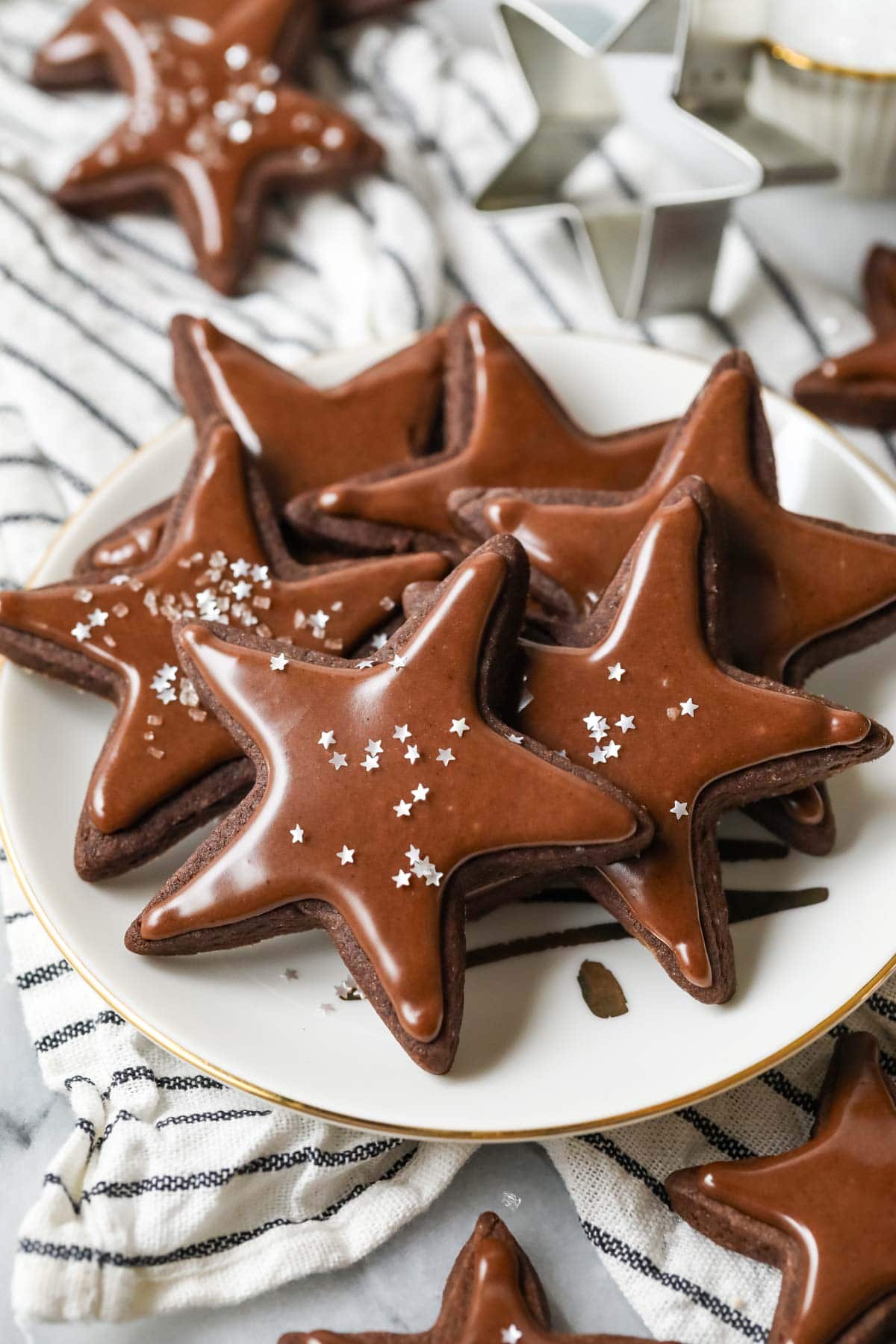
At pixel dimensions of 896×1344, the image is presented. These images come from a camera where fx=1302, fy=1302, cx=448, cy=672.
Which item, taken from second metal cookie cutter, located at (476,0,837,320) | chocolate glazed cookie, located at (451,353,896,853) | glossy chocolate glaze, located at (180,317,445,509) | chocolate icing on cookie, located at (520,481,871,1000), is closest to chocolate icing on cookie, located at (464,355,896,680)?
chocolate glazed cookie, located at (451,353,896,853)

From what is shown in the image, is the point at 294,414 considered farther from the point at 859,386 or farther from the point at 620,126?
the point at 620,126

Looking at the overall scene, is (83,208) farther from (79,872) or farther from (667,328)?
(79,872)

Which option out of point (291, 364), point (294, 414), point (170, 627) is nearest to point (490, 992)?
point (170, 627)

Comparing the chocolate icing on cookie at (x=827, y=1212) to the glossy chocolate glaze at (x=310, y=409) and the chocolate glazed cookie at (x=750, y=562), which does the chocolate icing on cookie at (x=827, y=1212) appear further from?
the glossy chocolate glaze at (x=310, y=409)

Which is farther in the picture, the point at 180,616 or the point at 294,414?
the point at 294,414

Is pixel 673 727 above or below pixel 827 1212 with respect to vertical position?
above

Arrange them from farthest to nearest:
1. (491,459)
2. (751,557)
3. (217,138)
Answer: (217,138), (491,459), (751,557)
